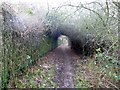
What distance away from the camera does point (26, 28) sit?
7.64 m

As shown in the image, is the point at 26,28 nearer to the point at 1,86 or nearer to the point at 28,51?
the point at 28,51

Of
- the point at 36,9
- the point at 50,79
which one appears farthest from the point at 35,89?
the point at 36,9

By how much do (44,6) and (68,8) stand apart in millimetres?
1215

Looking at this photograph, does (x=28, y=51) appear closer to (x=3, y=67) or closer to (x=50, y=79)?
(x=50, y=79)

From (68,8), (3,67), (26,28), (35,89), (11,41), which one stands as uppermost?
(68,8)

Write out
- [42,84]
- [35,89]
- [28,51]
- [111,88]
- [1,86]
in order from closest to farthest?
[1,86], [111,88], [35,89], [42,84], [28,51]

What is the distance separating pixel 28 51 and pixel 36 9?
339 centimetres

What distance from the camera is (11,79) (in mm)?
6113

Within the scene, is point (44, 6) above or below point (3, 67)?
above

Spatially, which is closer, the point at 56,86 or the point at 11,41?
the point at 11,41

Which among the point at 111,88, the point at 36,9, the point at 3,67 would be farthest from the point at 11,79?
the point at 36,9

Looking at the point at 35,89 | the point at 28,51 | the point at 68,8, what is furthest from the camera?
the point at 68,8

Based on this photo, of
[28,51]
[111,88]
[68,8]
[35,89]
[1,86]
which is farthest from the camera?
[68,8]

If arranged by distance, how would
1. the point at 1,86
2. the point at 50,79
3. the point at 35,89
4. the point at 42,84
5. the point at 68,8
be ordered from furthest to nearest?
the point at 68,8 → the point at 50,79 → the point at 42,84 → the point at 35,89 → the point at 1,86
